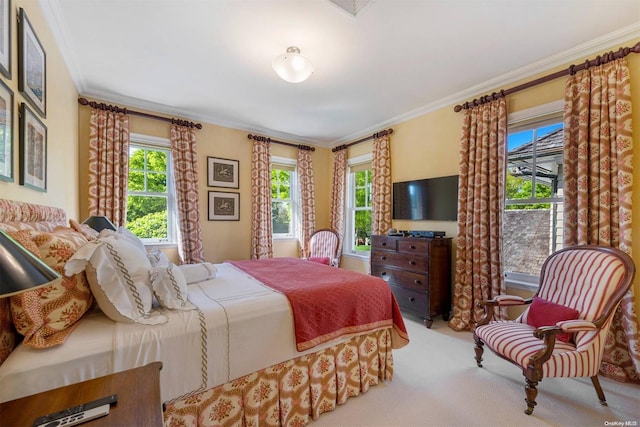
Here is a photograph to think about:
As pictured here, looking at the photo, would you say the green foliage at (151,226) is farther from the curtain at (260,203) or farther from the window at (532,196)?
the window at (532,196)

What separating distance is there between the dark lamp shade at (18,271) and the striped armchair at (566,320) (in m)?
2.38

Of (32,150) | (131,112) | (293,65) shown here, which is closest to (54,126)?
(32,150)

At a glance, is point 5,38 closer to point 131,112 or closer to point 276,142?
point 131,112

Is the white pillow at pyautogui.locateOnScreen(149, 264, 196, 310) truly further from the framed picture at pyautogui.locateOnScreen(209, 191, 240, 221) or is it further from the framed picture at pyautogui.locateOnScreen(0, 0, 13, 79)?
the framed picture at pyautogui.locateOnScreen(209, 191, 240, 221)

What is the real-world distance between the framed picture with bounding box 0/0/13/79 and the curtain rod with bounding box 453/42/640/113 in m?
3.69

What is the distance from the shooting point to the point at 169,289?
4.63 feet

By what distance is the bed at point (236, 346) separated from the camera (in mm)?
1028

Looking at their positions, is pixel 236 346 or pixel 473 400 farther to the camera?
pixel 473 400

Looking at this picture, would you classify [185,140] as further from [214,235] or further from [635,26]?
[635,26]

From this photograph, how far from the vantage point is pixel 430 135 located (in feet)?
11.5

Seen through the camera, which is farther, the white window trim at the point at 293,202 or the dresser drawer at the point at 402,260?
the white window trim at the point at 293,202

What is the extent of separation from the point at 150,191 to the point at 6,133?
242 centimetres

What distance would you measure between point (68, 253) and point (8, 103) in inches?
36.0

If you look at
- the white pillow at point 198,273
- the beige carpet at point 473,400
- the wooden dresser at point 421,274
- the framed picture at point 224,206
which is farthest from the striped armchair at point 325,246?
the white pillow at point 198,273
